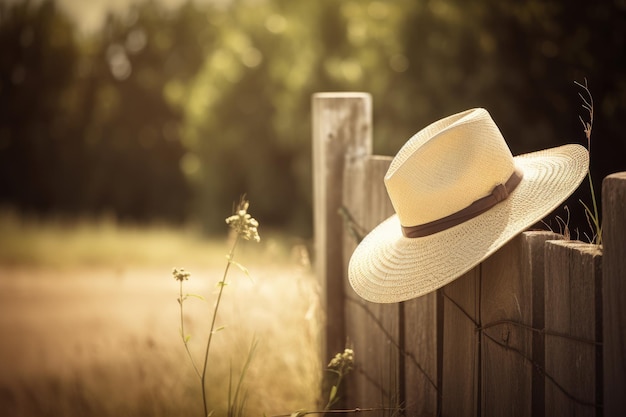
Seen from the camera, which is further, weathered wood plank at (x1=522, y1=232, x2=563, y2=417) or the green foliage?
the green foliage

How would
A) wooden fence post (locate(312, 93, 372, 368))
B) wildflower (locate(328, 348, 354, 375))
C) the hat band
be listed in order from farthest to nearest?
wooden fence post (locate(312, 93, 372, 368))
wildflower (locate(328, 348, 354, 375))
the hat band

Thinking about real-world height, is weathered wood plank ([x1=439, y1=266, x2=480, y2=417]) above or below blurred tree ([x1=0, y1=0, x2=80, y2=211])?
below

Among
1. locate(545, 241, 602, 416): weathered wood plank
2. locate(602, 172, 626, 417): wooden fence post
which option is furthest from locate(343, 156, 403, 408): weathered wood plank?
locate(602, 172, 626, 417): wooden fence post

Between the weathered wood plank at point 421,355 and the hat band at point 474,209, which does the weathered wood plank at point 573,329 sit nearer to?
the hat band at point 474,209

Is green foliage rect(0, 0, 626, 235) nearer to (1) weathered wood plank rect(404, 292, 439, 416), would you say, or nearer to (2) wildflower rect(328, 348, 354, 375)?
(1) weathered wood plank rect(404, 292, 439, 416)

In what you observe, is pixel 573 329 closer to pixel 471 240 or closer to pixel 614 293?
pixel 614 293

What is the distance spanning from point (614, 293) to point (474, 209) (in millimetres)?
517

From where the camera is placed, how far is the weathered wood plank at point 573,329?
2.06 metres

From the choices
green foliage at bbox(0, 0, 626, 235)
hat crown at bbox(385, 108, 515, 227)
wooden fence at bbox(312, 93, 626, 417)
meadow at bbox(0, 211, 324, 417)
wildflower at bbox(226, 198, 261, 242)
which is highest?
green foliage at bbox(0, 0, 626, 235)

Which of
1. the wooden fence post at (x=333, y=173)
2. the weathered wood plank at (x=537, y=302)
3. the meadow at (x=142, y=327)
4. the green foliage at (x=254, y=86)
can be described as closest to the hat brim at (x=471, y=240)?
the weathered wood plank at (x=537, y=302)

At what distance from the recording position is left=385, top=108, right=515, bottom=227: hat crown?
7.52ft

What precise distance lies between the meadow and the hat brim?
2.21 feet

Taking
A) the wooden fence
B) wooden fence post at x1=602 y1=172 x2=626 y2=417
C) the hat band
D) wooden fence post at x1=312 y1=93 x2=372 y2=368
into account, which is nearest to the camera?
wooden fence post at x1=602 y1=172 x2=626 y2=417

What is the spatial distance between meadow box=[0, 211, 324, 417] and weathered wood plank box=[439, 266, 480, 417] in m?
0.90
